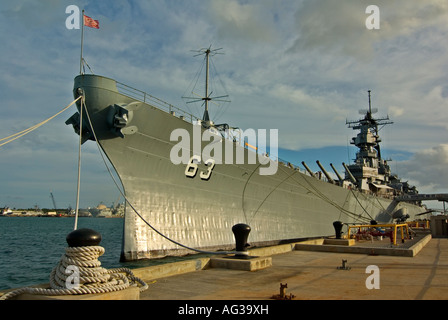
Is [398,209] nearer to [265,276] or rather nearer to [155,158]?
[155,158]

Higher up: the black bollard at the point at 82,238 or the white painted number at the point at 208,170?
the white painted number at the point at 208,170

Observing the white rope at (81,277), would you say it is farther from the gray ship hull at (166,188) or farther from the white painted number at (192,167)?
the white painted number at (192,167)

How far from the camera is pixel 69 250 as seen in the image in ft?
13.7

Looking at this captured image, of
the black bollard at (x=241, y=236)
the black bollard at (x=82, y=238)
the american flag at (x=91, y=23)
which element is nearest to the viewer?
the black bollard at (x=82, y=238)

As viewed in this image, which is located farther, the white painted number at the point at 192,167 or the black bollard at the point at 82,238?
the white painted number at the point at 192,167

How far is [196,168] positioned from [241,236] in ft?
26.4

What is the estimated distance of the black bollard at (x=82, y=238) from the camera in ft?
13.8

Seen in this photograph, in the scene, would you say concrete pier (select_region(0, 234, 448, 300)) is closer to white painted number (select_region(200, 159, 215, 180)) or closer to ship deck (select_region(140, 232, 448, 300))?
ship deck (select_region(140, 232, 448, 300))

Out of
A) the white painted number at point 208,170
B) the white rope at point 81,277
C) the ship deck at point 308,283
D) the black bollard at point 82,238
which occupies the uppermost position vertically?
the white painted number at point 208,170

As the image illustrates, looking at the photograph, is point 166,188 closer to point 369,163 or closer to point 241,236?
point 241,236

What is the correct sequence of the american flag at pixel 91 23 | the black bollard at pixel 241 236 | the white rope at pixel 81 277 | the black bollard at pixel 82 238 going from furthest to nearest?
the american flag at pixel 91 23 → the black bollard at pixel 241 236 → the black bollard at pixel 82 238 → the white rope at pixel 81 277

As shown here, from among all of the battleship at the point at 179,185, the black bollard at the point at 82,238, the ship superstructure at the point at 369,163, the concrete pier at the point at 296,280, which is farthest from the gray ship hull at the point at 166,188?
the ship superstructure at the point at 369,163

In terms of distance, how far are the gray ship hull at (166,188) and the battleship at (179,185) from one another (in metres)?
0.03
